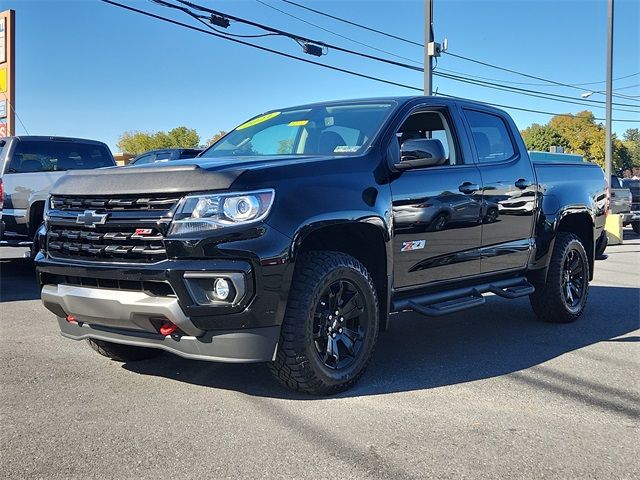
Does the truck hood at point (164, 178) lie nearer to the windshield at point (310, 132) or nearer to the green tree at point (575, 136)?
the windshield at point (310, 132)

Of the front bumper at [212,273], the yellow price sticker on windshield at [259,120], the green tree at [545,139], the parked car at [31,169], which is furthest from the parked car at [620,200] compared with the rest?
the green tree at [545,139]

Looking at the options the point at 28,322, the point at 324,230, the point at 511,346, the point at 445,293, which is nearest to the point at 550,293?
the point at 511,346

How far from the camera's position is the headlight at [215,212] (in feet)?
11.8

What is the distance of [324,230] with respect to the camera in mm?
4148

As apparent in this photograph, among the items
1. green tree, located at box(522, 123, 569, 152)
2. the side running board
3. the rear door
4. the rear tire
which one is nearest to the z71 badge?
the side running board

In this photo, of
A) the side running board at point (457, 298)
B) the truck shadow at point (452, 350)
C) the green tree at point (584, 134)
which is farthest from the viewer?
the green tree at point (584, 134)

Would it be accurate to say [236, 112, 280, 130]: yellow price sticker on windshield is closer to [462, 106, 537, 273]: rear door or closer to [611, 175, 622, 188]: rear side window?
[462, 106, 537, 273]: rear door

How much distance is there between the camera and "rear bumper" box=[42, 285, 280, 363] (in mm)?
3607

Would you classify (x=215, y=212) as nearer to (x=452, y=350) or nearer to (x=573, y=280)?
(x=452, y=350)

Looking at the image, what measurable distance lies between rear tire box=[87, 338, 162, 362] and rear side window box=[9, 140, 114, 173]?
220 inches

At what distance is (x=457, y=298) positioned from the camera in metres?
5.16

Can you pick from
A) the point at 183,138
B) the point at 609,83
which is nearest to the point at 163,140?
the point at 183,138

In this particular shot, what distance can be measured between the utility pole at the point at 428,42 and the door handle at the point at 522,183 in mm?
9861

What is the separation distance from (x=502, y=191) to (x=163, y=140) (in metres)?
72.9
